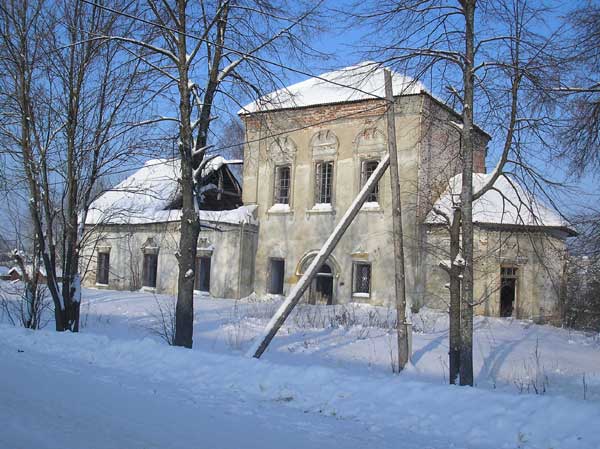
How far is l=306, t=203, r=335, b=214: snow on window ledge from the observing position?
24.0 metres

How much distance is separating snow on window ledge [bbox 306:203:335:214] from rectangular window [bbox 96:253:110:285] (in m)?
12.7

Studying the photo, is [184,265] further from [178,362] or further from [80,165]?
[80,165]

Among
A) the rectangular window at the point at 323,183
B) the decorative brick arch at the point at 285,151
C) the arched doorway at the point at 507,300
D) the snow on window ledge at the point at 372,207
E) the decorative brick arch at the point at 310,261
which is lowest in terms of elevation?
the arched doorway at the point at 507,300

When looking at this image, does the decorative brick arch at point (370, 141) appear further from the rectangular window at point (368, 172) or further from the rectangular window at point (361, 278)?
the rectangular window at point (361, 278)

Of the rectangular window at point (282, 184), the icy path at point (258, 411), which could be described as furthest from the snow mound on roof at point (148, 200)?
the icy path at point (258, 411)

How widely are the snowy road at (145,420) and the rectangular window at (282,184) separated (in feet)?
60.6

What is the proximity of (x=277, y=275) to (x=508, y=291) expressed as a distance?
10111 mm

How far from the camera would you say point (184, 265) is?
35.1 ft

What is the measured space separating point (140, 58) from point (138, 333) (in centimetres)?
782

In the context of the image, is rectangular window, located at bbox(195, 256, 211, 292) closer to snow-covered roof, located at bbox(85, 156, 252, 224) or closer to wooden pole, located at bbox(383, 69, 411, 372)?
snow-covered roof, located at bbox(85, 156, 252, 224)

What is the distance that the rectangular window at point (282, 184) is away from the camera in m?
25.7

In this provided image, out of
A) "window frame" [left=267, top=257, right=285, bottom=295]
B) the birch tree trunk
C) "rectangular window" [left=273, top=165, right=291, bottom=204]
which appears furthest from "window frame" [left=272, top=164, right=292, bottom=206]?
the birch tree trunk

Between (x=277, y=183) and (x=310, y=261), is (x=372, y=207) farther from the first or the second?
(x=277, y=183)

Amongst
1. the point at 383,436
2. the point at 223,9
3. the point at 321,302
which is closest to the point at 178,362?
the point at 383,436
